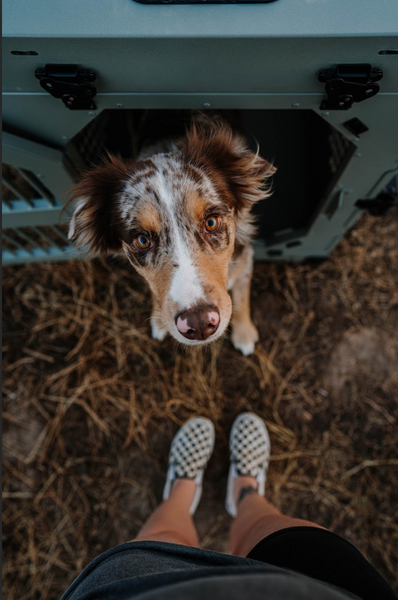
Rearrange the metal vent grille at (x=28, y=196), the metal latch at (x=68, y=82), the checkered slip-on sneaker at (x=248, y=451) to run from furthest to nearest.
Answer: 1. the checkered slip-on sneaker at (x=248, y=451)
2. the metal vent grille at (x=28, y=196)
3. the metal latch at (x=68, y=82)

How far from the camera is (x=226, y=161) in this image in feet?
5.40

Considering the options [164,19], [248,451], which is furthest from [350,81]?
[248,451]

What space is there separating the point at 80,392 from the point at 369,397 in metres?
1.75

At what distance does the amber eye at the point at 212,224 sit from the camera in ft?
4.92

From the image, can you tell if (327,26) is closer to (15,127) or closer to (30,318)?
(15,127)

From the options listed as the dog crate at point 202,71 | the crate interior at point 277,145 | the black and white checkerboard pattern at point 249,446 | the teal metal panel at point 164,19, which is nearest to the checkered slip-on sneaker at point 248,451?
the black and white checkerboard pattern at point 249,446

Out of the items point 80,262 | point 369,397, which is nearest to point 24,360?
point 80,262

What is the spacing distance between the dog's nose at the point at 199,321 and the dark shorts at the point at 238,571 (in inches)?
25.1

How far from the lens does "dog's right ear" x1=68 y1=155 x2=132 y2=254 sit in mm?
1585

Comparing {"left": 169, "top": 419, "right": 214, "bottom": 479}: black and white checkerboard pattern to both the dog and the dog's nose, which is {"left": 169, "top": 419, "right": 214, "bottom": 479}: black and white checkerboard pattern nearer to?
the dog

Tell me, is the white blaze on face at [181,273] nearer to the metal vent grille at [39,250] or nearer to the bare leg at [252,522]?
the bare leg at [252,522]

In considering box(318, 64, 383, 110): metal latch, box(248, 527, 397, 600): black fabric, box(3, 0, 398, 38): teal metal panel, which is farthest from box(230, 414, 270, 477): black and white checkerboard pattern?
box(3, 0, 398, 38): teal metal panel

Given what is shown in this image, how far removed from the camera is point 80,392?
2611 millimetres

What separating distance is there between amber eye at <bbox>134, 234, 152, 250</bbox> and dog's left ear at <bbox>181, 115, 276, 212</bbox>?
33 cm
